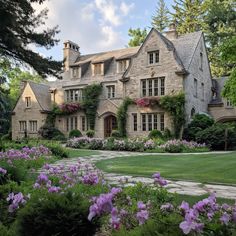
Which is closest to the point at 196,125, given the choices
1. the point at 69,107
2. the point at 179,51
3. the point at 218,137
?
the point at 218,137

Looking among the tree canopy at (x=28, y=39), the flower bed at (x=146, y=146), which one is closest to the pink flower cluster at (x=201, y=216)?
the tree canopy at (x=28, y=39)

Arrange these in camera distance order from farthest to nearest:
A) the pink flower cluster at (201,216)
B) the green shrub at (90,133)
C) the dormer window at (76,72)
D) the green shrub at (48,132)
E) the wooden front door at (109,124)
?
the dormer window at (76,72) < the green shrub at (48,132) < the wooden front door at (109,124) < the green shrub at (90,133) < the pink flower cluster at (201,216)

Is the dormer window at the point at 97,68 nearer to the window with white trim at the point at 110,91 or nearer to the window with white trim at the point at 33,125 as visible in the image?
the window with white trim at the point at 110,91

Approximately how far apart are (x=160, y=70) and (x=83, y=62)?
10.1 m

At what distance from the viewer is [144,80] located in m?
26.6

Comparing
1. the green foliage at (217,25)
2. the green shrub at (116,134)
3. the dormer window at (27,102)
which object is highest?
the green foliage at (217,25)

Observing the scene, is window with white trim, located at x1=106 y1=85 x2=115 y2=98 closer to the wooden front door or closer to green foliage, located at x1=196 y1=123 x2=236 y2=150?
the wooden front door

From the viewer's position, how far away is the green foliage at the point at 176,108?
23.8 m

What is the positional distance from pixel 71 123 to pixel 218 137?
1484 centimetres

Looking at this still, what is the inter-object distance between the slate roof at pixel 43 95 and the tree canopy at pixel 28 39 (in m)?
15.5

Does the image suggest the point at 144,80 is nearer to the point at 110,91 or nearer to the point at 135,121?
the point at 135,121

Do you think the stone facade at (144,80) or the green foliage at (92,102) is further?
the green foliage at (92,102)

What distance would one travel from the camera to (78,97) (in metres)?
30.8

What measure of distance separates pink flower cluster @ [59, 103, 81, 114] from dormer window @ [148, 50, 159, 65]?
26.0 ft
